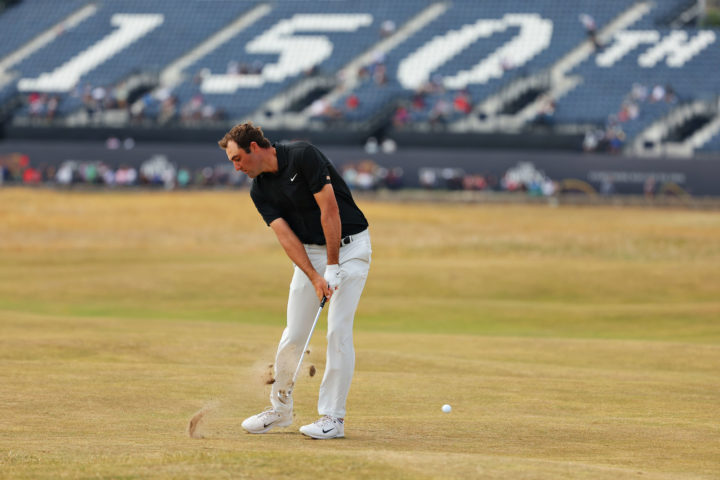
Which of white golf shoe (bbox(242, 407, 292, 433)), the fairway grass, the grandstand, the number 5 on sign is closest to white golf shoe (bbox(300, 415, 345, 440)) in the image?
the fairway grass

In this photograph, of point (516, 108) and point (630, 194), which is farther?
point (516, 108)

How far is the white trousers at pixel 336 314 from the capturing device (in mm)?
9297

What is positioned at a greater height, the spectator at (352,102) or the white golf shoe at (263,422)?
the spectator at (352,102)

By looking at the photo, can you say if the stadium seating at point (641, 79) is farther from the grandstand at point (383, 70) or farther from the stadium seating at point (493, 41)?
the stadium seating at point (493, 41)

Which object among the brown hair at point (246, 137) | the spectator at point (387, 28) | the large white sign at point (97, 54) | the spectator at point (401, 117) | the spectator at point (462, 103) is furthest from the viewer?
the large white sign at point (97, 54)

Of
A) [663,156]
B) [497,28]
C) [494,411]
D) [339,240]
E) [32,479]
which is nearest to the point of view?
[32,479]

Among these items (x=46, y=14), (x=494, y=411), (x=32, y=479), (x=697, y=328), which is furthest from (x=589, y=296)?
(x=46, y=14)

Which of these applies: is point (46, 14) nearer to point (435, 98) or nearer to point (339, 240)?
point (435, 98)

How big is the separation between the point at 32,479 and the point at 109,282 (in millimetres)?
19409

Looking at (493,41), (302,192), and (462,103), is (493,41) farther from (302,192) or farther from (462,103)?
(302,192)

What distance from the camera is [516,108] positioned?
5803cm

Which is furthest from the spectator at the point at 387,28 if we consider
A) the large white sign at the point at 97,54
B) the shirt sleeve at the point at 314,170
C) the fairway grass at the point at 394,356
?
the shirt sleeve at the point at 314,170

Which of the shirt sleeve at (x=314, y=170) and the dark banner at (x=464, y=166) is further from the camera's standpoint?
the dark banner at (x=464, y=166)

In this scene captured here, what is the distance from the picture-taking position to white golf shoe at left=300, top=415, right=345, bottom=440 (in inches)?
365
